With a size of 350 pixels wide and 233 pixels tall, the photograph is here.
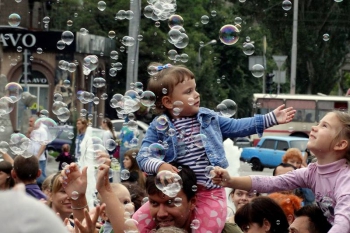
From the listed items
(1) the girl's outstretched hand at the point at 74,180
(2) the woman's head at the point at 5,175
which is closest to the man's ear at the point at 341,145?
(1) the girl's outstretched hand at the point at 74,180

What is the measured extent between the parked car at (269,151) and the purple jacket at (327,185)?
2066cm

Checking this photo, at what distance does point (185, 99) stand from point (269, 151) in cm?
2264

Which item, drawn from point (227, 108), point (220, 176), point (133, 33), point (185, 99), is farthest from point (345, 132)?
point (133, 33)

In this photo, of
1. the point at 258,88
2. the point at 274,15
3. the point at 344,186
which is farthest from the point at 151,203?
the point at 258,88

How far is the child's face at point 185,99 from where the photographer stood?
3.34 meters

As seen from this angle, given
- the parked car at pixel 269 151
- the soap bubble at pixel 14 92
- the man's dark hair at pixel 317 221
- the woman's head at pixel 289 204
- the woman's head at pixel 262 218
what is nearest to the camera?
the man's dark hair at pixel 317 221

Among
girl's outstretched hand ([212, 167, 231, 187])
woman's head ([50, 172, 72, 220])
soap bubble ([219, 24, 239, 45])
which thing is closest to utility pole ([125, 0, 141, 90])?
soap bubble ([219, 24, 239, 45])

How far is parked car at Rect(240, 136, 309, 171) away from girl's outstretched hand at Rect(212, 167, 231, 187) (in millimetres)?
20797

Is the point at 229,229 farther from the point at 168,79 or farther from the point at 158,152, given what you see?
the point at 168,79

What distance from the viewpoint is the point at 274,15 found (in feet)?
109

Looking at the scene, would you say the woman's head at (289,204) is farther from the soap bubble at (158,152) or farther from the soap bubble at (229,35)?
the soap bubble at (158,152)

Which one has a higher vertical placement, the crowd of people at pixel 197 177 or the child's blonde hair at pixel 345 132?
the child's blonde hair at pixel 345 132

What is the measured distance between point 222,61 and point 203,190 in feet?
115

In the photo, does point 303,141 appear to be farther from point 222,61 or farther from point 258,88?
point 258,88
